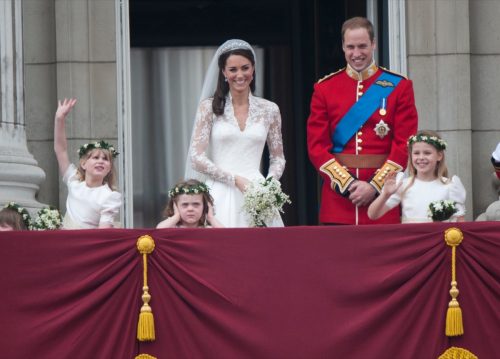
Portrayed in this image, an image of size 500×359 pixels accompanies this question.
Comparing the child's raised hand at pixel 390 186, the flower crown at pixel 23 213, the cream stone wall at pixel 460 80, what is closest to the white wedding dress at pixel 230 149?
the child's raised hand at pixel 390 186

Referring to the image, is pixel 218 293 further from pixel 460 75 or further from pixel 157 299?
pixel 460 75

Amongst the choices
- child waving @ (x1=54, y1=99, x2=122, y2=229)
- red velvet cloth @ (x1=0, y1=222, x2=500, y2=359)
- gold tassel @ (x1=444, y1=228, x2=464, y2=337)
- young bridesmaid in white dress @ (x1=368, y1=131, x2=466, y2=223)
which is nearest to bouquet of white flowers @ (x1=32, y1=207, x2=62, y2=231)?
child waving @ (x1=54, y1=99, x2=122, y2=229)

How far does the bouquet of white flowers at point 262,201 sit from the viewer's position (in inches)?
418

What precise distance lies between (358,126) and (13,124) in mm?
2810

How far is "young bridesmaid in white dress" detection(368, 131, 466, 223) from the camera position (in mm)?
10672

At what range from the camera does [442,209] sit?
10.4 meters

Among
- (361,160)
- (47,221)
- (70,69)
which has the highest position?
(70,69)

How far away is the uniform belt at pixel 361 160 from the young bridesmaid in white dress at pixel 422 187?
0.33 m

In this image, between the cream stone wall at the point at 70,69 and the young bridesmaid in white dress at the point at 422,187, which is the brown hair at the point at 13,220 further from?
the cream stone wall at the point at 70,69

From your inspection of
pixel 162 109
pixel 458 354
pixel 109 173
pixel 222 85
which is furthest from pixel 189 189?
pixel 162 109

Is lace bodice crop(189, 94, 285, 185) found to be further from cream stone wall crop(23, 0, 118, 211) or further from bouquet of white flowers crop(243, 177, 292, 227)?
cream stone wall crop(23, 0, 118, 211)

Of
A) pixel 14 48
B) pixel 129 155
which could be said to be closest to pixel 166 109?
pixel 129 155

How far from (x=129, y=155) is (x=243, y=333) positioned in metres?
4.55

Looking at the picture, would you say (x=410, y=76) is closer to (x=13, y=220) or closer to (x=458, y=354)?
(x=13, y=220)
